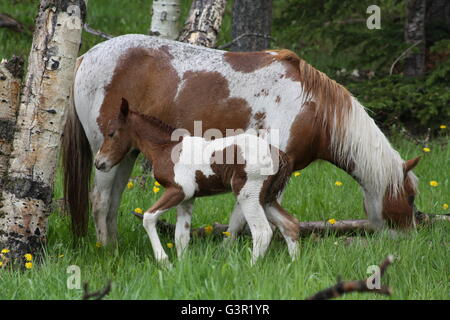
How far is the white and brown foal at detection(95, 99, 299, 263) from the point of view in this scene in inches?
214

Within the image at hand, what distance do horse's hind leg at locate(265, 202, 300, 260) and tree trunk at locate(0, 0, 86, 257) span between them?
1712mm

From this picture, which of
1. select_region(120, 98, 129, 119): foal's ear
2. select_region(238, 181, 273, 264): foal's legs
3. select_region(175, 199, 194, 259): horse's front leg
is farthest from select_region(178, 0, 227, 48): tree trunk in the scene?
select_region(238, 181, 273, 264): foal's legs

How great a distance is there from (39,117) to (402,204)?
3039 millimetres

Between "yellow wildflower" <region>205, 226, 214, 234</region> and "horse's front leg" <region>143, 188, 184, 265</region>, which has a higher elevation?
"horse's front leg" <region>143, 188, 184, 265</region>

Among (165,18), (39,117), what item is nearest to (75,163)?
(39,117)

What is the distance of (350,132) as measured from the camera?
19.8 ft

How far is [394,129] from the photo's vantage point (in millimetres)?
10328

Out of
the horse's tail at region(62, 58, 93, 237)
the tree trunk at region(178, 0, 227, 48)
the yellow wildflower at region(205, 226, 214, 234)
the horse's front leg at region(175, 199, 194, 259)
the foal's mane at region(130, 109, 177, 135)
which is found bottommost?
the yellow wildflower at region(205, 226, 214, 234)

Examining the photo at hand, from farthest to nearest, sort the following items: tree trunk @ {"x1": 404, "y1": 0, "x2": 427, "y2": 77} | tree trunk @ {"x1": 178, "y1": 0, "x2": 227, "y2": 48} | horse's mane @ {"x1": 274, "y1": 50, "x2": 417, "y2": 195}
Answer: tree trunk @ {"x1": 404, "y1": 0, "x2": 427, "y2": 77}
tree trunk @ {"x1": 178, "y1": 0, "x2": 227, "y2": 48}
horse's mane @ {"x1": 274, "y1": 50, "x2": 417, "y2": 195}

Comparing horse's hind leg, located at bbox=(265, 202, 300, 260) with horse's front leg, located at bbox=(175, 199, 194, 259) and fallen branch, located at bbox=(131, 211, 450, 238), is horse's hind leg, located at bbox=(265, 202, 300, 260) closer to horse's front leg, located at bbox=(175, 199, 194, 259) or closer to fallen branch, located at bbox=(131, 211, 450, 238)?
horse's front leg, located at bbox=(175, 199, 194, 259)

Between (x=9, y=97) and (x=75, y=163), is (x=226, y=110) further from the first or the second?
(x=9, y=97)

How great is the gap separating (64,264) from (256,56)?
2307 millimetres

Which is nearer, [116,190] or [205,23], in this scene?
[116,190]
